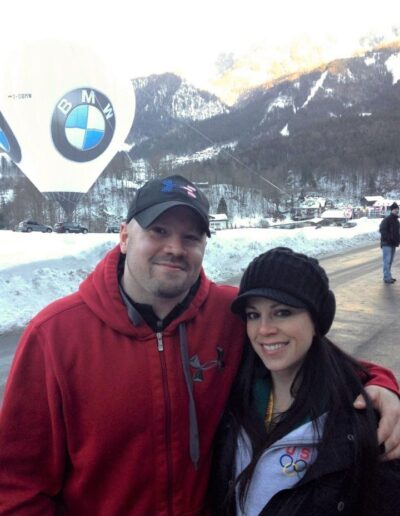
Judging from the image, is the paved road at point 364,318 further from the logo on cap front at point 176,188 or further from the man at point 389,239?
the logo on cap front at point 176,188

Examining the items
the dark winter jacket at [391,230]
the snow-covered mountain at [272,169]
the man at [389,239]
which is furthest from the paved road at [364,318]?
the snow-covered mountain at [272,169]

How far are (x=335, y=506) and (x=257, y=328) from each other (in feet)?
2.01

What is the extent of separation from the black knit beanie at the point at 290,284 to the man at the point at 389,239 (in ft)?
30.6

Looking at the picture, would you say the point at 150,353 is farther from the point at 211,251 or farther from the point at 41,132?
the point at 41,132

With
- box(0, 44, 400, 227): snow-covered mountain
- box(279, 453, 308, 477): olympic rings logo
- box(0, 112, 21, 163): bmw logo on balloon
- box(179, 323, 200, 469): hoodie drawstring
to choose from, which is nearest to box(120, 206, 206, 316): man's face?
box(179, 323, 200, 469): hoodie drawstring

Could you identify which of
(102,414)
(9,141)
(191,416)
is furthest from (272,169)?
(102,414)

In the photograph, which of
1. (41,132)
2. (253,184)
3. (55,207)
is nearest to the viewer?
(41,132)

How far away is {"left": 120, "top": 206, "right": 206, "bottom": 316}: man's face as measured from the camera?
5.67ft

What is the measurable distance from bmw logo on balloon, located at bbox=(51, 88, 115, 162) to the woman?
853 inches

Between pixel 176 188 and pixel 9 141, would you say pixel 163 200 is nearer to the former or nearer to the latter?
pixel 176 188

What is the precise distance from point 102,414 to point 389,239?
10.2m

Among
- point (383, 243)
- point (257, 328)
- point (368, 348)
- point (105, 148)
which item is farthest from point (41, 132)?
point (257, 328)

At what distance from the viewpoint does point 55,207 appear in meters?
67.8

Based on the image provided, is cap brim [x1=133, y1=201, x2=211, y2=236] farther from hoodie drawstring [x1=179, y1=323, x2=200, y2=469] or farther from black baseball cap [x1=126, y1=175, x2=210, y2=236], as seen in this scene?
hoodie drawstring [x1=179, y1=323, x2=200, y2=469]
